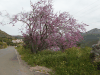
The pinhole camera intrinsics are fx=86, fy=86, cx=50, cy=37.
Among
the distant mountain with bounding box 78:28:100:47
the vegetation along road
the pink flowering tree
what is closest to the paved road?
the vegetation along road

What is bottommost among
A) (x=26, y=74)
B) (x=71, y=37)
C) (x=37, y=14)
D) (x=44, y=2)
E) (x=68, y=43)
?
(x=26, y=74)

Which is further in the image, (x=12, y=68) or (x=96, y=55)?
(x=12, y=68)

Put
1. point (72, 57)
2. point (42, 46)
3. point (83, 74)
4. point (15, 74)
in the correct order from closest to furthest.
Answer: point (83, 74), point (15, 74), point (72, 57), point (42, 46)

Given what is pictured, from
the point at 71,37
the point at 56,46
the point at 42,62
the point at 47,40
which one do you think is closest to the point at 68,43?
the point at 71,37

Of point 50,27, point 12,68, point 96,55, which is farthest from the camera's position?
point 50,27

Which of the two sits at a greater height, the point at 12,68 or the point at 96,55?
the point at 96,55

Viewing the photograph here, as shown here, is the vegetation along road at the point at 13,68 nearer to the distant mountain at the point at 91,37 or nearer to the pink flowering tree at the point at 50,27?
the pink flowering tree at the point at 50,27

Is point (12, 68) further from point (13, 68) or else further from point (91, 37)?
point (91, 37)

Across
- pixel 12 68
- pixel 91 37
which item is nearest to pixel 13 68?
pixel 12 68

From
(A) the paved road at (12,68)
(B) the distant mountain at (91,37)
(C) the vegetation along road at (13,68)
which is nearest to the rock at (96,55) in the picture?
(C) the vegetation along road at (13,68)

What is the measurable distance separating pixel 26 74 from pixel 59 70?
1.70 m

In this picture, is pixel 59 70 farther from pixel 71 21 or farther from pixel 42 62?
pixel 71 21

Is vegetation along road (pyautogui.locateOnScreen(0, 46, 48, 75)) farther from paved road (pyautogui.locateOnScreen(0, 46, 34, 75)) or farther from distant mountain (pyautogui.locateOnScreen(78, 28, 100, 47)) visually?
distant mountain (pyautogui.locateOnScreen(78, 28, 100, 47))

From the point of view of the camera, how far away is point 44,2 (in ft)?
27.1
